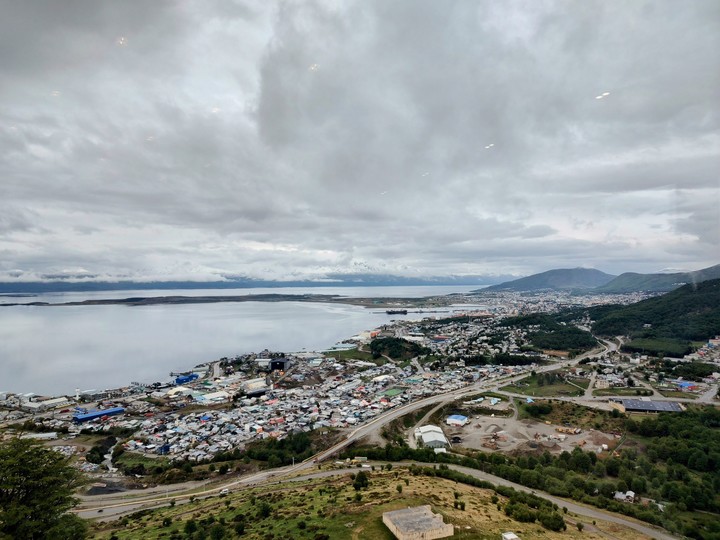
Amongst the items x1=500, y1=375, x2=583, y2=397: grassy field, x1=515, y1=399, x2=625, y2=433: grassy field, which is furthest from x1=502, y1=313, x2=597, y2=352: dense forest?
x1=515, y1=399, x2=625, y2=433: grassy field

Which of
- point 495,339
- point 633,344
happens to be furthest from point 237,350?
point 633,344

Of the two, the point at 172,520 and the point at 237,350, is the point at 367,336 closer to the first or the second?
the point at 237,350

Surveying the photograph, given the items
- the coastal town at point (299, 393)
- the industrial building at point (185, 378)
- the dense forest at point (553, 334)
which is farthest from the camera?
the dense forest at point (553, 334)

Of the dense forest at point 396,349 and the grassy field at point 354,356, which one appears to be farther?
the dense forest at point 396,349

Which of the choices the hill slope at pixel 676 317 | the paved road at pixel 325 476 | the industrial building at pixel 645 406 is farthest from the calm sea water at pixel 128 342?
the hill slope at pixel 676 317

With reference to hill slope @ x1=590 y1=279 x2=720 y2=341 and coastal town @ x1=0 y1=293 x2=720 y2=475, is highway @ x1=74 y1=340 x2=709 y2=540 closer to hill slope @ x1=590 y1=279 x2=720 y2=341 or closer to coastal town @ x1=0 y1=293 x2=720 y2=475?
coastal town @ x1=0 y1=293 x2=720 y2=475

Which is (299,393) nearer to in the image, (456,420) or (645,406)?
(456,420)

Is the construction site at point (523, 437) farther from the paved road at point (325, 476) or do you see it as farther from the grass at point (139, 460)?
the grass at point (139, 460)
